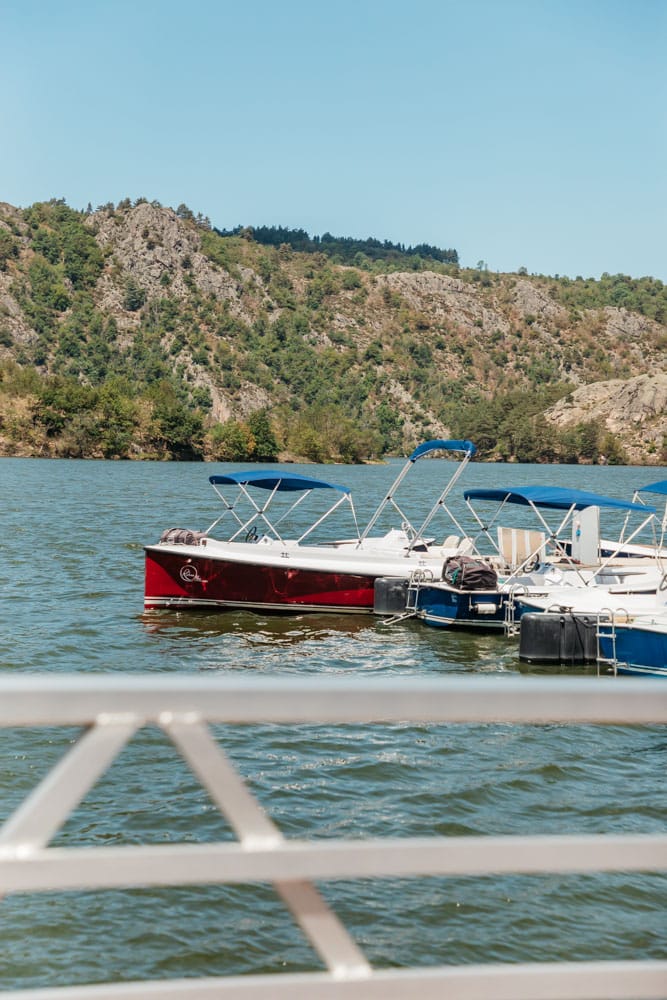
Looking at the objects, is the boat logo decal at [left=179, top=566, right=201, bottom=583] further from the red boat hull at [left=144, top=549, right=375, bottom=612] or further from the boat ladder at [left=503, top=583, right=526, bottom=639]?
the boat ladder at [left=503, top=583, right=526, bottom=639]

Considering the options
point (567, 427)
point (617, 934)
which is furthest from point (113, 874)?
point (567, 427)

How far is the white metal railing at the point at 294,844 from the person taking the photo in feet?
7.75

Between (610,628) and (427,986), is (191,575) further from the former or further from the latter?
(427,986)

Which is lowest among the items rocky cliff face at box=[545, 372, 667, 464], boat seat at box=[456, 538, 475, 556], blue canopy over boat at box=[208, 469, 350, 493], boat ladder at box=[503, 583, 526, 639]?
boat ladder at box=[503, 583, 526, 639]

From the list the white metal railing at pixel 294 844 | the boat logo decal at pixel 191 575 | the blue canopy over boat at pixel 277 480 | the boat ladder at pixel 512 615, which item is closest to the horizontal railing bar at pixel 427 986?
the white metal railing at pixel 294 844

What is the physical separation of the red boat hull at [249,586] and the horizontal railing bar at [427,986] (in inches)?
832

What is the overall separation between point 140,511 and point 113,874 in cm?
5277

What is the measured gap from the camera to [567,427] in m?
190

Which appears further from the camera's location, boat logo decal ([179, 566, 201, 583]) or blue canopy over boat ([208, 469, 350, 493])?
blue canopy over boat ([208, 469, 350, 493])

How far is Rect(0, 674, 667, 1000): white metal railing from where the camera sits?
2.36 meters

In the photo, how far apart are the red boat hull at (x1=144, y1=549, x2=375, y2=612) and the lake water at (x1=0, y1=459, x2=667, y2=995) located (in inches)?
16.2

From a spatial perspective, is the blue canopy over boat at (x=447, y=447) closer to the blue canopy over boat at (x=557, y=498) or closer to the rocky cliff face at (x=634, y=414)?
the blue canopy over boat at (x=557, y=498)

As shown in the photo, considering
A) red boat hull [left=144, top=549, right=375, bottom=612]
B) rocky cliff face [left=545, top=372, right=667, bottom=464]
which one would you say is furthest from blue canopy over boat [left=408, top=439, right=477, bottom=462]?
rocky cliff face [left=545, top=372, right=667, bottom=464]

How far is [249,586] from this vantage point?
937 inches
